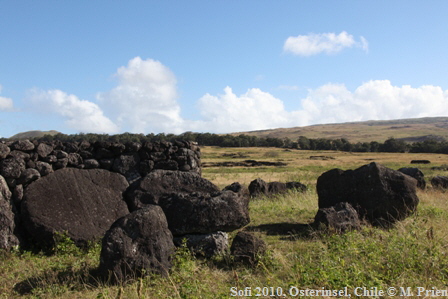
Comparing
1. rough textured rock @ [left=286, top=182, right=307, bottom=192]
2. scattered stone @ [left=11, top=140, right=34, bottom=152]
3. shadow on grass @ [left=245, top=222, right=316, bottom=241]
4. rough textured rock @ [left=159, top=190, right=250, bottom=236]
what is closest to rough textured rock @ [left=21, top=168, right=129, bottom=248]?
scattered stone @ [left=11, top=140, right=34, bottom=152]

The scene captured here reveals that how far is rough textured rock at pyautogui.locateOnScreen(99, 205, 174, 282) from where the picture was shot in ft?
23.7

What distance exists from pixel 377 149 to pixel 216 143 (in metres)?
36.8

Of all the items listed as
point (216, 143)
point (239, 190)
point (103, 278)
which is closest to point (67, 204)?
point (103, 278)

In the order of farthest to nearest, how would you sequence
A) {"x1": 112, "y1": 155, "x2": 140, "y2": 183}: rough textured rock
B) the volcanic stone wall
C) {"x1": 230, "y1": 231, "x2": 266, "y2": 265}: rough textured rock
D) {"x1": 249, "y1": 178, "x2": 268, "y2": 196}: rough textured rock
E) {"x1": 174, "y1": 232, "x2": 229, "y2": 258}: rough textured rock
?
{"x1": 249, "y1": 178, "x2": 268, "y2": 196}: rough textured rock
{"x1": 112, "y1": 155, "x2": 140, "y2": 183}: rough textured rock
the volcanic stone wall
{"x1": 174, "y1": 232, "x2": 229, "y2": 258}: rough textured rock
{"x1": 230, "y1": 231, "x2": 266, "y2": 265}: rough textured rock

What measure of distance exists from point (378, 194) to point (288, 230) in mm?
2881

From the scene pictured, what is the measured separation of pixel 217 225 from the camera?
9.03 metres

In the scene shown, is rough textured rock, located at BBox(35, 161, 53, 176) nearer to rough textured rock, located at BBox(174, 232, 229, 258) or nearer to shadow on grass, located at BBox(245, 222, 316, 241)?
rough textured rock, located at BBox(174, 232, 229, 258)

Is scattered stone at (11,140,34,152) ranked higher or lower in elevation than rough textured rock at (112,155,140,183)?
higher

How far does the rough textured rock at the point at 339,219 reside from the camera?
398 inches

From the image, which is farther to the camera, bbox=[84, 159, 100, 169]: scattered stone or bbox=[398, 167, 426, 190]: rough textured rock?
bbox=[398, 167, 426, 190]: rough textured rock

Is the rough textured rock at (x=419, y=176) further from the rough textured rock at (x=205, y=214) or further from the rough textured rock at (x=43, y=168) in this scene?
the rough textured rock at (x=43, y=168)

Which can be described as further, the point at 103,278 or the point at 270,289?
the point at 103,278

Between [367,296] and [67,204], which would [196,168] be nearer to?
[67,204]

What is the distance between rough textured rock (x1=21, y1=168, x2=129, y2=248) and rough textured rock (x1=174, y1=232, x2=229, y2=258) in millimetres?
2330
